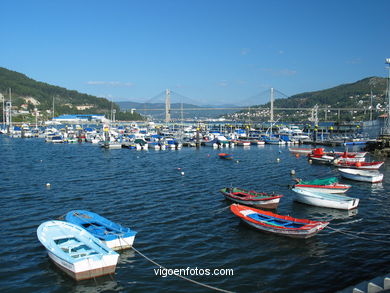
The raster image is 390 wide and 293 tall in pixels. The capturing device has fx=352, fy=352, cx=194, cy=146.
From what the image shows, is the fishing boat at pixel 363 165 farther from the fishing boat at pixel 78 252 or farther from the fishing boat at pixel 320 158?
the fishing boat at pixel 78 252

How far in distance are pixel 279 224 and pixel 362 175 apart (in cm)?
1876

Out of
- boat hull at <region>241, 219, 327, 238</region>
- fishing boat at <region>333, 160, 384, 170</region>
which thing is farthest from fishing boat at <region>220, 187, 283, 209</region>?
fishing boat at <region>333, 160, 384, 170</region>

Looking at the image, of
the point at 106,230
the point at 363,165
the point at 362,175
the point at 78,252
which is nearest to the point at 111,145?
the point at 363,165

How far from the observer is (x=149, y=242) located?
18.6m

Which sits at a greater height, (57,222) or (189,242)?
(57,222)

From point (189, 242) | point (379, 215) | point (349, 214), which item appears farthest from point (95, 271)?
point (379, 215)

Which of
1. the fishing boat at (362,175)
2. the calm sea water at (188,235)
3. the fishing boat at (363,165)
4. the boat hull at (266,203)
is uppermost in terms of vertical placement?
the fishing boat at (363,165)

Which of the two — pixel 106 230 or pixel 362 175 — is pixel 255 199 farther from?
pixel 362 175

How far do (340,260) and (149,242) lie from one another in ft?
31.2

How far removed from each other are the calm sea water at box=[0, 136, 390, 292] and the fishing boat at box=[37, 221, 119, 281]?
1.44ft

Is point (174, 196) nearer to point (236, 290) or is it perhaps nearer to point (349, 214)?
point (349, 214)

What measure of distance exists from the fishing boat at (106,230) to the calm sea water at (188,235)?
634mm

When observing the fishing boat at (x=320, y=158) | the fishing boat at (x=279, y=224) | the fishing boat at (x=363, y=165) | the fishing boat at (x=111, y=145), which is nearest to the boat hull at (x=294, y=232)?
the fishing boat at (x=279, y=224)

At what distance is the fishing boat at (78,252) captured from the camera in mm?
14094
